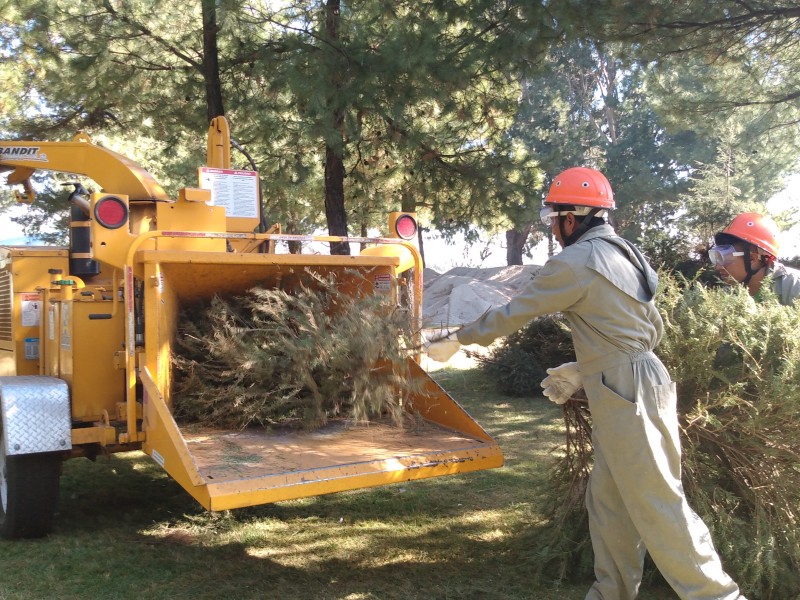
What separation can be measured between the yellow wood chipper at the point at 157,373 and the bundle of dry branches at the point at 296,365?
13 centimetres

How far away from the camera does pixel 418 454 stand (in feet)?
12.7

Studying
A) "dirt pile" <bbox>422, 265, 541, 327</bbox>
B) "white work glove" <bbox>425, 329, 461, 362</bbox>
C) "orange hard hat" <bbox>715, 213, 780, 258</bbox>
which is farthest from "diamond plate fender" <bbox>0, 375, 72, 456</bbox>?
"dirt pile" <bbox>422, 265, 541, 327</bbox>

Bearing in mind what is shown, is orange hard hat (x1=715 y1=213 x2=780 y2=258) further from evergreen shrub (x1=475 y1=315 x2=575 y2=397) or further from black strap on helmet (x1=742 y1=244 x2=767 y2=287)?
evergreen shrub (x1=475 y1=315 x2=575 y2=397)

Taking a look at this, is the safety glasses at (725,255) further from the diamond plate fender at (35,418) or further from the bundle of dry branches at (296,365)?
the diamond plate fender at (35,418)

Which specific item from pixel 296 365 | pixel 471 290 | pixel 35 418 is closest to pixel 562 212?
pixel 296 365

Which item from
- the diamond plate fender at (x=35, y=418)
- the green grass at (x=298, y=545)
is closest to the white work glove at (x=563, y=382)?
the green grass at (x=298, y=545)

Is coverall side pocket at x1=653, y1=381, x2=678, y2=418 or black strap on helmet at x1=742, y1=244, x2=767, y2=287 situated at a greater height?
black strap on helmet at x1=742, y1=244, x2=767, y2=287

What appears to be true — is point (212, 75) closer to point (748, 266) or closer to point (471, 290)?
point (748, 266)

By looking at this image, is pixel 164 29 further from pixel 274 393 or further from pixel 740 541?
pixel 740 541

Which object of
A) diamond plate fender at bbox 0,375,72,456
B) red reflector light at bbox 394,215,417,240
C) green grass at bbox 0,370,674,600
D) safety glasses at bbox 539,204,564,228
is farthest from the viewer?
red reflector light at bbox 394,215,417,240

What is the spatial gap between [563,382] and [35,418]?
301cm

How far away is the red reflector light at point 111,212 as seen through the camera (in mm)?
4238

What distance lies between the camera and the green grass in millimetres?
3852

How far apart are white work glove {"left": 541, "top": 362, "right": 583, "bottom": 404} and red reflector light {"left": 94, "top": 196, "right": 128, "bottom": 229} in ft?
8.71
